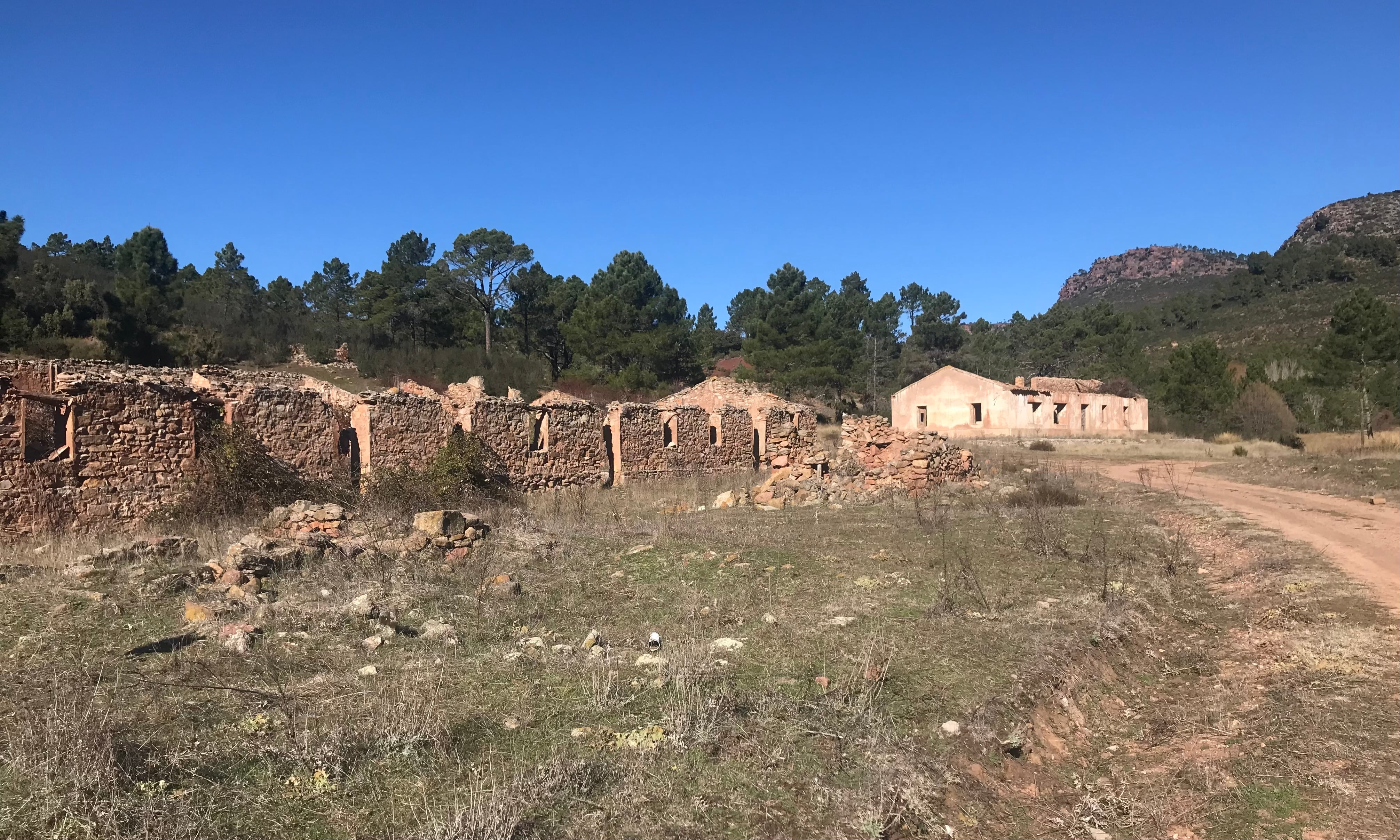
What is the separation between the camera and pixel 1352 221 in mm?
87750

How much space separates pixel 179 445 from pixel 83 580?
14.5 ft

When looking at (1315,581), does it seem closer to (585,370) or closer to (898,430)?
(898,430)

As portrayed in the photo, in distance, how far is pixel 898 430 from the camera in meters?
18.3

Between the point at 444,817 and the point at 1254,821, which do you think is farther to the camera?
the point at 1254,821

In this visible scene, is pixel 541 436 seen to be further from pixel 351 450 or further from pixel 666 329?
pixel 666 329

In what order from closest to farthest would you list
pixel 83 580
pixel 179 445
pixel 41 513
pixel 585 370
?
pixel 83 580
pixel 41 513
pixel 179 445
pixel 585 370

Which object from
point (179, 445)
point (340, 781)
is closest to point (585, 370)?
point (179, 445)

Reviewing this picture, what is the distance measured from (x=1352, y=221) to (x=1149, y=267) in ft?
221

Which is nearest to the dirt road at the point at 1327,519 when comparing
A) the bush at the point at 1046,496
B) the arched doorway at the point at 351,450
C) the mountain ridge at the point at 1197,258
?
the bush at the point at 1046,496

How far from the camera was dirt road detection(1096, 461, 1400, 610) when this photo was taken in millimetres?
8547

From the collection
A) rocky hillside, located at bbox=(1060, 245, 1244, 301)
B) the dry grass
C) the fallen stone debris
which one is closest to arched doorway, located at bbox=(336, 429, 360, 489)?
the fallen stone debris

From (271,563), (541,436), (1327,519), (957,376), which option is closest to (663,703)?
(271,563)

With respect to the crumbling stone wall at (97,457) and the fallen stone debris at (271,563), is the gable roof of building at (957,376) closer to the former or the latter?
the fallen stone debris at (271,563)

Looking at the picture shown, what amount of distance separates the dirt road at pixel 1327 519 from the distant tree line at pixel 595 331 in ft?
52.2
